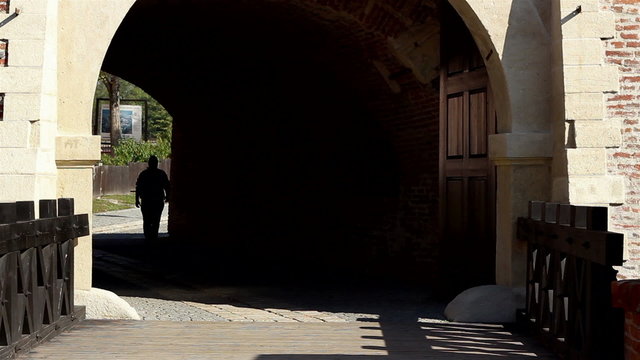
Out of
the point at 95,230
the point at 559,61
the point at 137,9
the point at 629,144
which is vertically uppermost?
→ the point at 137,9

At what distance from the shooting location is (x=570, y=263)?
596cm

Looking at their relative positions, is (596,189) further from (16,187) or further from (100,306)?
(16,187)

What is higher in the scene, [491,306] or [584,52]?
[584,52]

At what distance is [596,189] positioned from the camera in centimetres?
759

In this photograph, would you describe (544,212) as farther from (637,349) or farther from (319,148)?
(319,148)

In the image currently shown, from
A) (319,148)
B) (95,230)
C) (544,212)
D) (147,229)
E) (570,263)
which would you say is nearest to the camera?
(570,263)

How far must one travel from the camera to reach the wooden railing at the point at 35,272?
5.44m

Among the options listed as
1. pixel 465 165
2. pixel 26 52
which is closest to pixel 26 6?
pixel 26 52

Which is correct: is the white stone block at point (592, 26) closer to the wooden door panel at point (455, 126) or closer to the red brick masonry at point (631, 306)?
the wooden door panel at point (455, 126)

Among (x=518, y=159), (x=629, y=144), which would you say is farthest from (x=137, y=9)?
(x=629, y=144)

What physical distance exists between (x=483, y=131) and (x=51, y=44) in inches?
142

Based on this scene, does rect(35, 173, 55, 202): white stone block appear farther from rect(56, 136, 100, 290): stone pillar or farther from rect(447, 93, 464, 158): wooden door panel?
rect(447, 93, 464, 158): wooden door panel

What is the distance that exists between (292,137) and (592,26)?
6.21 m

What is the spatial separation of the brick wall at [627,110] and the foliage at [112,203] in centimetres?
2211
